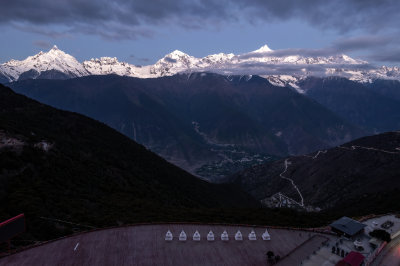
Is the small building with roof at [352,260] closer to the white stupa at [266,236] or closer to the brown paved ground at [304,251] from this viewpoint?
the brown paved ground at [304,251]

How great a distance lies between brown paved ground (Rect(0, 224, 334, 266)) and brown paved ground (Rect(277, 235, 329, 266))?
0.23 m

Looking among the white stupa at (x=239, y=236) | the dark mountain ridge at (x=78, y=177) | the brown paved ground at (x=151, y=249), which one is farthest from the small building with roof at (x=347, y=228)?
the dark mountain ridge at (x=78, y=177)

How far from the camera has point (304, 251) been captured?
40.8 m

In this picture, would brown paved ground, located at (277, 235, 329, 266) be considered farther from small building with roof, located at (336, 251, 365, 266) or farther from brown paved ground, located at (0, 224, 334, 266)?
small building with roof, located at (336, 251, 365, 266)

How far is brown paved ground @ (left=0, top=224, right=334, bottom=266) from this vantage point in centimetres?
3619

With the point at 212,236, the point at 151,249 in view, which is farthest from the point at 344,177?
the point at 151,249

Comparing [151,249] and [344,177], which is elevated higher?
[151,249]

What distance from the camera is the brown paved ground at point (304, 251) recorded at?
37.8 metres

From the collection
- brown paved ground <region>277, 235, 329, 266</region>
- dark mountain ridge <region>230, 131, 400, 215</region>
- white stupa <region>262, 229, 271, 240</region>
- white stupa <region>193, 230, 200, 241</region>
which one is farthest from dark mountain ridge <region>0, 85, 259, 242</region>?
dark mountain ridge <region>230, 131, 400, 215</region>

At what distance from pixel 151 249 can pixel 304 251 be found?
18.5m

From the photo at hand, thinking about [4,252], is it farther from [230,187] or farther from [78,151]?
[230,187]

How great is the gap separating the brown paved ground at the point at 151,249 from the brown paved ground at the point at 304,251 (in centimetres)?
23

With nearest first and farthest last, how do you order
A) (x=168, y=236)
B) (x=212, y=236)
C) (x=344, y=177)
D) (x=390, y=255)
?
1. (x=390, y=255)
2. (x=168, y=236)
3. (x=212, y=236)
4. (x=344, y=177)

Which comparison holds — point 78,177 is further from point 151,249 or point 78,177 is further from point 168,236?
point 151,249
